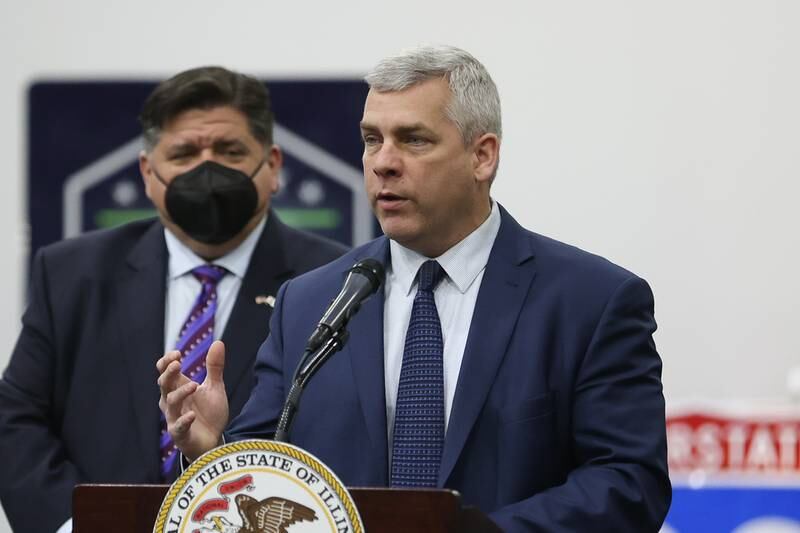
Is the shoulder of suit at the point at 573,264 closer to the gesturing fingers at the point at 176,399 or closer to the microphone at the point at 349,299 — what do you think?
the microphone at the point at 349,299

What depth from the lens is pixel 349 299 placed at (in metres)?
2.25

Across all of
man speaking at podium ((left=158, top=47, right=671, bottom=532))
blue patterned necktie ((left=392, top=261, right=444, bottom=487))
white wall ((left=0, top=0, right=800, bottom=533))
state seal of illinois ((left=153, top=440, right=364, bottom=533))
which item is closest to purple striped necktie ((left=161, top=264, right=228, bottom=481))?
man speaking at podium ((left=158, top=47, right=671, bottom=532))

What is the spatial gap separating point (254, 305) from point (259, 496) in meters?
1.64

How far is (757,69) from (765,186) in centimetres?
39

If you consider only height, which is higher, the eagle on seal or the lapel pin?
the lapel pin

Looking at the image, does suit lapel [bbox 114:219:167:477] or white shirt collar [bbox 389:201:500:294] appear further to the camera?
suit lapel [bbox 114:219:167:477]

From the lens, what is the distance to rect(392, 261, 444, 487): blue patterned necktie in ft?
7.86

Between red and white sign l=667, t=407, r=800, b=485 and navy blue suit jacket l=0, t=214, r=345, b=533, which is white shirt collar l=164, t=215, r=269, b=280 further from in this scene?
red and white sign l=667, t=407, r=800, b=485

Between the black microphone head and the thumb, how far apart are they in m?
0.26

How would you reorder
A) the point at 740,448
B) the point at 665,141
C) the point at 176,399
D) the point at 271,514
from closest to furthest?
Answer: the point at 271,514, the point at 176,399, the point at 740,448, the point at 665,141

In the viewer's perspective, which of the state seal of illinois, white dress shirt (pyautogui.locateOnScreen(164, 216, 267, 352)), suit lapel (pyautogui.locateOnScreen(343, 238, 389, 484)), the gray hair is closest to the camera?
the state seal of illinois

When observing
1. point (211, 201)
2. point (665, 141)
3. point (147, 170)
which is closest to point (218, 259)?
point (211, 201)

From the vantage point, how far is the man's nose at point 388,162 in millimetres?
2492

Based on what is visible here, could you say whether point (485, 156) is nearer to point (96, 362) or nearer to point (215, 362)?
point (215, 362)
